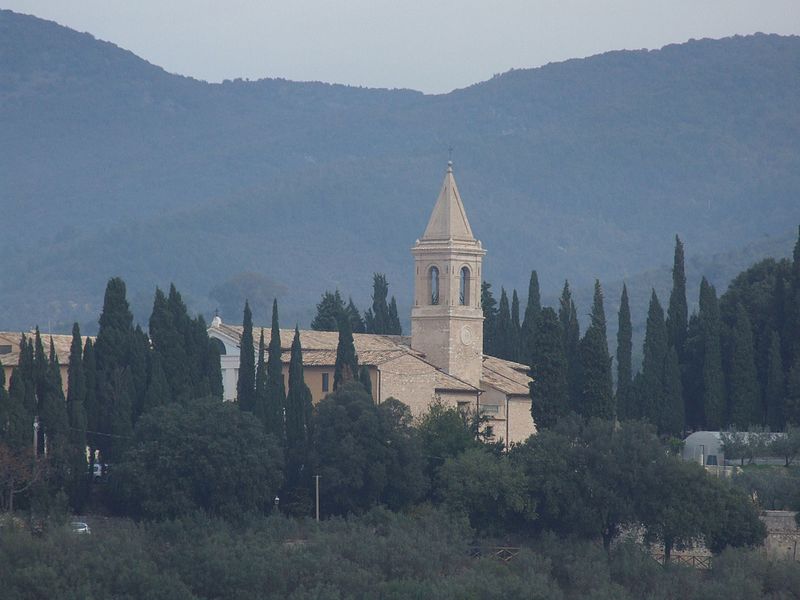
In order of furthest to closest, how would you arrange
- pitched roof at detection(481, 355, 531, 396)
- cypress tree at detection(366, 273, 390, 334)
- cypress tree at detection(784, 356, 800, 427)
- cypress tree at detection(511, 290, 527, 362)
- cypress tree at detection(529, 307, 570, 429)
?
cypress tree at detection(366, 273, 390, 334) < cypress tree at detection(511, 290, 527, 362) < pitched roof at detection(481, 355, 531, 396) < cypress tree at detection(784, 356, 800, 427) < cypress tree at detection(529, 307, 570, 429)

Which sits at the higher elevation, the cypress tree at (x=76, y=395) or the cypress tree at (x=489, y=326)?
the cypress tree at (x=489, y=326)

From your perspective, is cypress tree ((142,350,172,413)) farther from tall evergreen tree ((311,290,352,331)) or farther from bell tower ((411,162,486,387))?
tall evergreen tree ((311,290,352,331))

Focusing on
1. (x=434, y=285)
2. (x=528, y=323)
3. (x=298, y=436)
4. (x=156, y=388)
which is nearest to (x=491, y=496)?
(x=298, y=436)

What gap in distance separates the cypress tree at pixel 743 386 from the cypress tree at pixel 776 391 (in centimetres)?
45

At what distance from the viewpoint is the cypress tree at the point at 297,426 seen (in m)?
47.6

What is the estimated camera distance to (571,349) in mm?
55156

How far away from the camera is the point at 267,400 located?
49281 mm

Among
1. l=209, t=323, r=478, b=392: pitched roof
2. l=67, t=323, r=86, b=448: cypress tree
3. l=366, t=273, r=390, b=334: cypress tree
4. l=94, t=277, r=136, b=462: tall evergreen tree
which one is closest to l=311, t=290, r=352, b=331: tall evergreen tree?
l=366, t=273, r=390, b=334: cypress tree

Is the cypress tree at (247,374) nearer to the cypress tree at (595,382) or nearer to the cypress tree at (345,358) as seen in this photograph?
the cypress tree at (345,358)

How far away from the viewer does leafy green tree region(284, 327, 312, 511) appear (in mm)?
47156

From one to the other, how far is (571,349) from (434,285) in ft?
19.0

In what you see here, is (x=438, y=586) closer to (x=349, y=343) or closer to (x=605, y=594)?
(x=605, y=594)

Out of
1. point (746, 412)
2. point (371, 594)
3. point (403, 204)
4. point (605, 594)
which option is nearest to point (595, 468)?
point (605, 594)

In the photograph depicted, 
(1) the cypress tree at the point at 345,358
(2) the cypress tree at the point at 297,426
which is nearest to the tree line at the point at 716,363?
(1) the cypress tree at the point at 345,358
